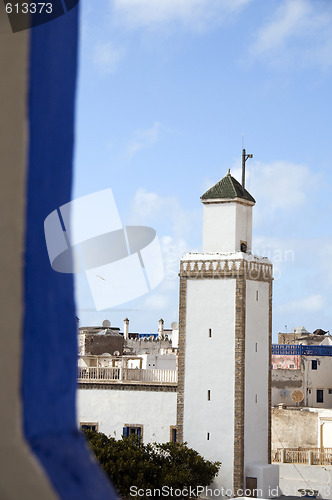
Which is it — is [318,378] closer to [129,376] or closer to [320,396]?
[320,396]

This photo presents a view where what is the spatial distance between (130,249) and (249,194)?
34.7ft

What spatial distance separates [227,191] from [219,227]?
1.27 metres

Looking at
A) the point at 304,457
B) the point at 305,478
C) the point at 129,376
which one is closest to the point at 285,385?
the point at 304,457

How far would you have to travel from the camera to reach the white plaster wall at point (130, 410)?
990 inches

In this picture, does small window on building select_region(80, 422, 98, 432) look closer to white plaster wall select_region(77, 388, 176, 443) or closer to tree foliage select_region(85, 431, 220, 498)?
white plaster wall select_region(77, 388, 176, 443)

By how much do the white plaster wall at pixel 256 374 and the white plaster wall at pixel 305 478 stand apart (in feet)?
8.30

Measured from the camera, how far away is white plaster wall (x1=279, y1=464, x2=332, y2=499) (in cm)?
2570

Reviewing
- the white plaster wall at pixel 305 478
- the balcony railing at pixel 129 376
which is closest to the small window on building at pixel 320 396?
the white plaster wall at pixel 305 478

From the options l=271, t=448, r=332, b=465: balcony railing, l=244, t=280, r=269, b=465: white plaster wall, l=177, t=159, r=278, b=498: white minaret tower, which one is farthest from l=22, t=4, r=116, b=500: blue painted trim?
l=271, t=448, r=332, b=465: balcony railing

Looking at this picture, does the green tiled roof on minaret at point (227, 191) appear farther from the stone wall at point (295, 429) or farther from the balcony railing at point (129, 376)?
the stone wall at point (295, 429)

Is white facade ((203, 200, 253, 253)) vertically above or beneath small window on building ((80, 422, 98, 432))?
above

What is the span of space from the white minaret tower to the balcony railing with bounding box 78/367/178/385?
62.7 inches

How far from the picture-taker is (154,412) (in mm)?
25422

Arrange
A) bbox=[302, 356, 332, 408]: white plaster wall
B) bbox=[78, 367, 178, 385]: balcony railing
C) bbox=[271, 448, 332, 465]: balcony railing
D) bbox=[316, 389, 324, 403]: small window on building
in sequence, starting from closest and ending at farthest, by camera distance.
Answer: bbox=[78, 367, 178, 385]: balcony railing → bbox=[271, 448, 332, 465]: balcony railing → bbox=[302, 356, 332, 408]: white plaster wall → bbox=[316, 389, 324, 403]: small window on building
